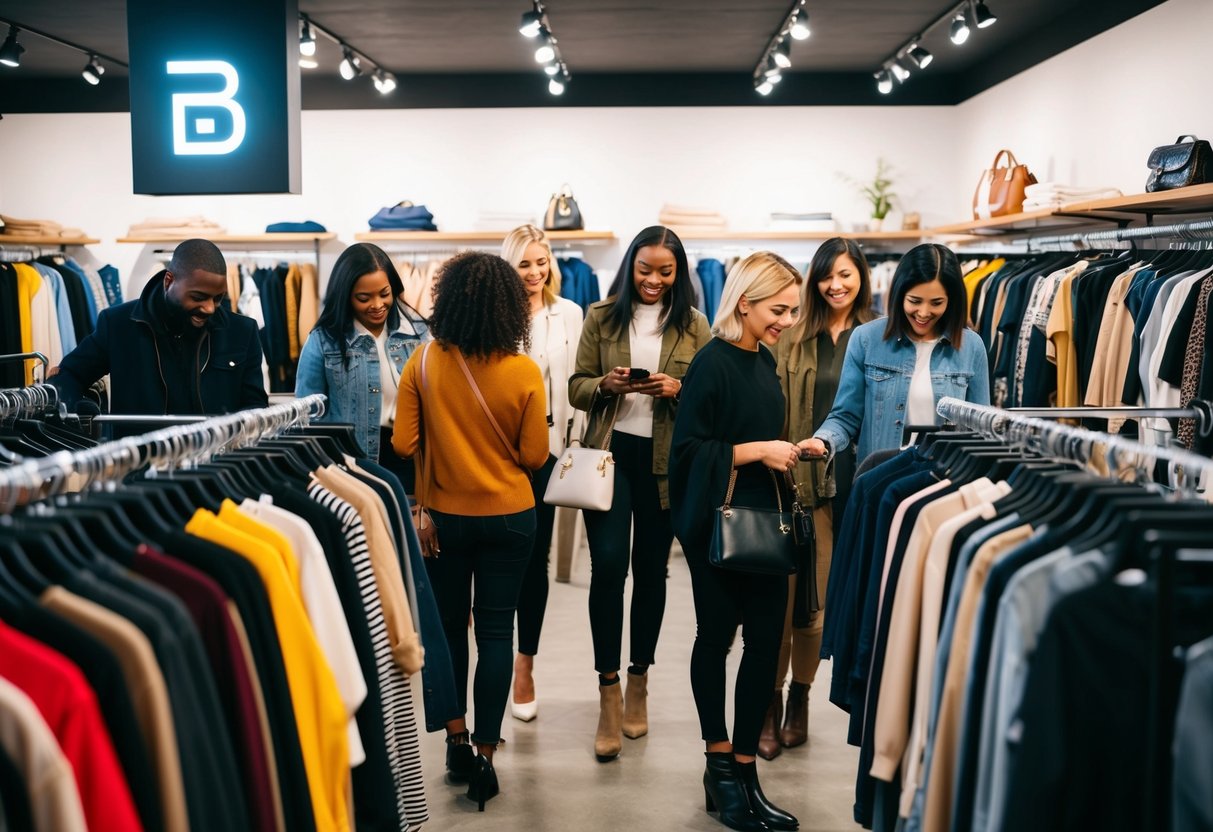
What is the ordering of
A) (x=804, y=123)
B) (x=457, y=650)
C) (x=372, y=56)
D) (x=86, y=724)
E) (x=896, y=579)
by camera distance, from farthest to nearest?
(x=804, y=123) → (x=372, y=56) → (x=457, y=650) → (x=896, y=579) → (x=86, y=724)

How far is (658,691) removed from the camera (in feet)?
14.9

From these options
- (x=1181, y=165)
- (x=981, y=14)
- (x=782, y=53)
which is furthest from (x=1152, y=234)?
(x=782, y=53)

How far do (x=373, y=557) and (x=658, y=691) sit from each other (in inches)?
91.2

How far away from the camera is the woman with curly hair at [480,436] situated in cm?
324

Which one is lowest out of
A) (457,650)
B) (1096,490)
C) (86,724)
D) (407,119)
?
(457,650)

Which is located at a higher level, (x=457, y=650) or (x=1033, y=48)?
(x=1033, y=48)

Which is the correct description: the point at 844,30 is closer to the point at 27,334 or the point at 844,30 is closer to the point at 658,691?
the point at 658,691

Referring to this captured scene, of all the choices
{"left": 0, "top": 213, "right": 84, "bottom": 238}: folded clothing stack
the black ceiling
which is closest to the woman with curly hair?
the black ceiling

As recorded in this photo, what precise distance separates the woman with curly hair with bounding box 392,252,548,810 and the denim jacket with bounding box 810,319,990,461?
3.16 ft

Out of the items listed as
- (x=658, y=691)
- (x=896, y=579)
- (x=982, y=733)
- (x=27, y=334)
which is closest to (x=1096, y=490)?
(x=982, y=733)

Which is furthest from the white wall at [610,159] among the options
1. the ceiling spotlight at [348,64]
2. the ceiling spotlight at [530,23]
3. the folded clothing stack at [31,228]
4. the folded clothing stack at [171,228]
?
the ceiling spotlight at [530,23]

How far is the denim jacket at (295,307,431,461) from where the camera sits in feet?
12.3

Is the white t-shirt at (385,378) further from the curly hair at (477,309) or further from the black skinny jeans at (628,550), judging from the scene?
the black skinny jeans at (628,550)

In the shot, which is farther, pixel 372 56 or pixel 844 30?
pixel 372 56
